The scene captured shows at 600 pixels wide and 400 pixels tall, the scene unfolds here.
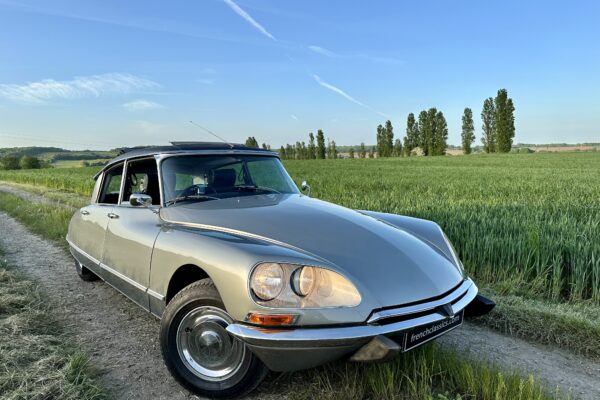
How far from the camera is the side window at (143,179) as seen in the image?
3756 millimetres

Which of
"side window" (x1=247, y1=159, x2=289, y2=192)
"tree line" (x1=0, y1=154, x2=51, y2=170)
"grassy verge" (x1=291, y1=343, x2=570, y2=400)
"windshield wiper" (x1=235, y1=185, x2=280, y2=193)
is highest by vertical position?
"tree line" (x1=0, y1=154, x2=51, y2=170)

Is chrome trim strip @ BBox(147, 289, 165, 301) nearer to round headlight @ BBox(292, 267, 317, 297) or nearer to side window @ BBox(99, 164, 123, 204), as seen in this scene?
round headlight @ BBox(292, 267, 317, 297)

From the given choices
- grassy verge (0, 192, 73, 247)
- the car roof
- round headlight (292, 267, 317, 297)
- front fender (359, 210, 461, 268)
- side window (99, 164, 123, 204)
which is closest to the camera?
round headlight (292, 267, 317, 297)

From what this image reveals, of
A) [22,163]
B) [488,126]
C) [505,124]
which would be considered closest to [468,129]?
[488,126]

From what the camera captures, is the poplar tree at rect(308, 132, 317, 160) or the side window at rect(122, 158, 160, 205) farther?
the poplar tree at rect(308, 132, 317, 160)

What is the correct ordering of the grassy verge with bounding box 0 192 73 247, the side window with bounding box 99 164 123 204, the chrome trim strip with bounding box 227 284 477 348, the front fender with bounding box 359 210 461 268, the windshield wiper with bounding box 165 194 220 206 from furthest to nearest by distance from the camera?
the grassy verge with bounding box 0 192 73 247 < the side window with bounding box 99 164 123 204 < the windshield wiper with bounding box 165 194 220 206 < the front fender with bounding box 359 210 461 268 < the chrome trim strip with bounding box 227 284 477 348

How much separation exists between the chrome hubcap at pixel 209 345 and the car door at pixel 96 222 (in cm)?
205

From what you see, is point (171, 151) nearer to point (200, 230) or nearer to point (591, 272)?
point (200, 230)

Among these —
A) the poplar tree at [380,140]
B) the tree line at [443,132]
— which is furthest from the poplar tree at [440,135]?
the poplar tree at [380,140]

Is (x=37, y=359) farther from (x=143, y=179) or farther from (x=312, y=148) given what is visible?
(x=312, y=148)

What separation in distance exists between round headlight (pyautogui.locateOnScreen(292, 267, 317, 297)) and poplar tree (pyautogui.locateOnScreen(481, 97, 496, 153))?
316ft

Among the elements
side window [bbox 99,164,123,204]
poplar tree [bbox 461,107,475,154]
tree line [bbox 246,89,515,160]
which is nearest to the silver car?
side window [bbox 99,164,123,204]

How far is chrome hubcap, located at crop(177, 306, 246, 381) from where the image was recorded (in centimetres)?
255

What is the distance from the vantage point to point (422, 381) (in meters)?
2.47
